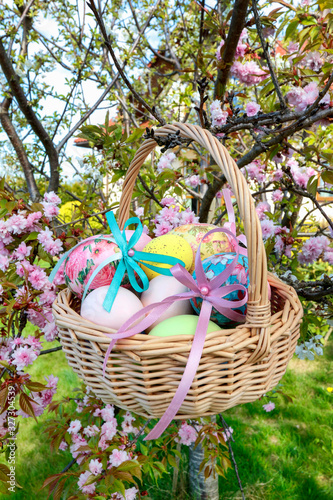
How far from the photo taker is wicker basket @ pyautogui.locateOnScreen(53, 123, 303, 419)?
2.41 feet

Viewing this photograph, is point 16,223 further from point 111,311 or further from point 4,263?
point 111,311

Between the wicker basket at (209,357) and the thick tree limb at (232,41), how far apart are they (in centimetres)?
96

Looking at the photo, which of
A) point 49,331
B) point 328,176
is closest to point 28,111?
point 49,331

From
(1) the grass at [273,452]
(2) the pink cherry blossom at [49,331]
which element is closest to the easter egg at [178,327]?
(2) the pink cherry blossom at [49,331]

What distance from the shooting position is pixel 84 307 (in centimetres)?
98

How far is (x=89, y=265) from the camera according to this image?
113 centimetres

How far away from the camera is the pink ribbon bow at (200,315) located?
70 centimetres

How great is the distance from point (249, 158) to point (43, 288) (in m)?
1.00

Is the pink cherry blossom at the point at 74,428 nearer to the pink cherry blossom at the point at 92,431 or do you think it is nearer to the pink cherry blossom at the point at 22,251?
the pink cherry blossom at the point at 92,431

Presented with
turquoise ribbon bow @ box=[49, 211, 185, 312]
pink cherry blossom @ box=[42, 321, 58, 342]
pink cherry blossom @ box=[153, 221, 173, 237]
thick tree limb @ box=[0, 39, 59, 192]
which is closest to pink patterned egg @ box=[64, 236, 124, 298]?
turquoise ribbon bow @ box=[49, 211, 185, 312]

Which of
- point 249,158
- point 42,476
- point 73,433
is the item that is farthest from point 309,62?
point 42,476

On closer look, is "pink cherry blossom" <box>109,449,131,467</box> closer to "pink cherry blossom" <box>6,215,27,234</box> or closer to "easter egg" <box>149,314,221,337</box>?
"easter egg" <box>149,314,221,337</box>

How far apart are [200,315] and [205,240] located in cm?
44

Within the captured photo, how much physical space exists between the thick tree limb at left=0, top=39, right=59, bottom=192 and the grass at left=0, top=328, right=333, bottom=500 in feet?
5.58
